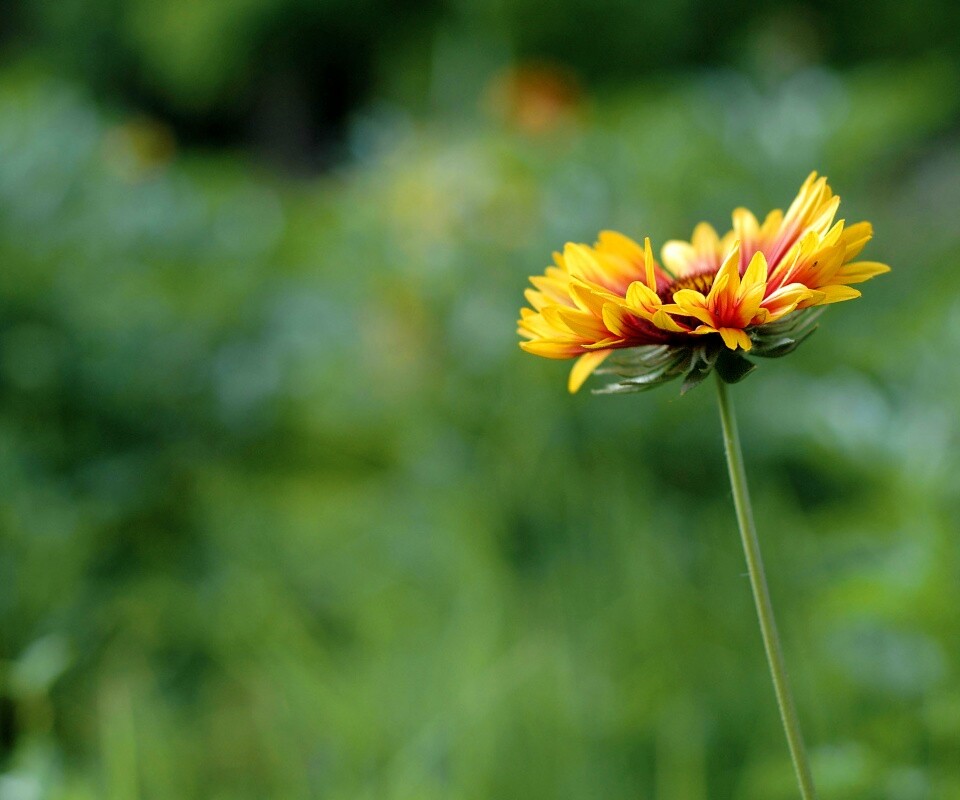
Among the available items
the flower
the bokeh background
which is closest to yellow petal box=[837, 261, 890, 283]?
the flower

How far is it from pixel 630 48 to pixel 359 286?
20.2ft

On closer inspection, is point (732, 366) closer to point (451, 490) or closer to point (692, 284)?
point (692, 284)

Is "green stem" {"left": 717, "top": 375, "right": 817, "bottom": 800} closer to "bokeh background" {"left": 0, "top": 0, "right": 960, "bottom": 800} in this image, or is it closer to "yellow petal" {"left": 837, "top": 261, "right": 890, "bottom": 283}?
"yellow petal" {"left": 837, "top": 261, "right": 890, "bottom": 283}

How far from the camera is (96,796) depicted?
1087 millimetres

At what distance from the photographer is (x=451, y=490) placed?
1.74 m

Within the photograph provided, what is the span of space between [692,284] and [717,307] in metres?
0.13

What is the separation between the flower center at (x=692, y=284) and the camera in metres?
0.59

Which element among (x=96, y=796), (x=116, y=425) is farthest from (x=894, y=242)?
(x=96, y=796)

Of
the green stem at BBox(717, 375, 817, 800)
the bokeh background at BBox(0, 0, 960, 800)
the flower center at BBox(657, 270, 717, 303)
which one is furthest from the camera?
the bokeh background at BBox(0, 0, 960, 800)

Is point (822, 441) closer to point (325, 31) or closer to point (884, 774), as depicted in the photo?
point (884, 774)

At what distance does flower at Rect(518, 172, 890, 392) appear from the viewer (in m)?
0.45

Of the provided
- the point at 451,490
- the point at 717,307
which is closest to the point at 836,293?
the point at 717,307

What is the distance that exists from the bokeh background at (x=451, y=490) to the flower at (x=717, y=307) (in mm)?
360

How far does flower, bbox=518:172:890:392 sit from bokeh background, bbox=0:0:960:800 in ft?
1.18
